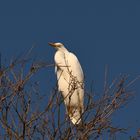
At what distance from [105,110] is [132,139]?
31cm

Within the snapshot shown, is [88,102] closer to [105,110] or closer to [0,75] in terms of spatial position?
[105,110]

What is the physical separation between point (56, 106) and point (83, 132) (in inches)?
11.3

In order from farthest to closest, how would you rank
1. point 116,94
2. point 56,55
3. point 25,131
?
point 56,55, point 116,94, point 25,131

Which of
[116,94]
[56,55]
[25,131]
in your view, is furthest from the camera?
[56,55]

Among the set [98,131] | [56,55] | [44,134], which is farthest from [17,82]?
[56,55]

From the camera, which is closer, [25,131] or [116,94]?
[25,131]

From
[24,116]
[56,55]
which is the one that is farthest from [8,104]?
[56,55]

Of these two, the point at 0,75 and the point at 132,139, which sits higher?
the point at 0,75

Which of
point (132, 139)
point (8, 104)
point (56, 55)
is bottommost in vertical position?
point (132, 139)

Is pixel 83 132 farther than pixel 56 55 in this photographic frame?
No

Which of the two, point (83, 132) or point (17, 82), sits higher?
point (17, 82)

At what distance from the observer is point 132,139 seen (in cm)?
429

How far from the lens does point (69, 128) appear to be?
14.1ft

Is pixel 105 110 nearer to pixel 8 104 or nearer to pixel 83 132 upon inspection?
pixel 83 132
